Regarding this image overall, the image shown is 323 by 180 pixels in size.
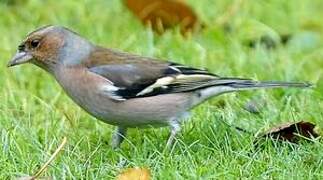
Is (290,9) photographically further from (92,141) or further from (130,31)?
(92,141)

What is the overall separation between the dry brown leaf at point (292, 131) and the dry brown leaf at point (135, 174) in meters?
0.88

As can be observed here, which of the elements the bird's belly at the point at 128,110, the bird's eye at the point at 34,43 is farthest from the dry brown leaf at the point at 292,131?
the bird's eye at the point at 34,43

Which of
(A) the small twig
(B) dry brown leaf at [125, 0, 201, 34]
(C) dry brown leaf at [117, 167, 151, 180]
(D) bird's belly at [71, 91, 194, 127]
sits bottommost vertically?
(C) dry brown leaf at [117, 167, 151, 180]

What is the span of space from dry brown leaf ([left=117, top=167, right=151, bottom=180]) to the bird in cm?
56

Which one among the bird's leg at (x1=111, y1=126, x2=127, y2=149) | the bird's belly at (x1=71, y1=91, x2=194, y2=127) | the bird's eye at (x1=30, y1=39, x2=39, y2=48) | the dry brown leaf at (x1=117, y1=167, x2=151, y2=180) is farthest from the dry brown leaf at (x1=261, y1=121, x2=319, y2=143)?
the bird's eye at (x1=30, y1=39, x2=39, y2=48)

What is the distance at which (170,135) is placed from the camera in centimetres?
550

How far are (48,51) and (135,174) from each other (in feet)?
3.83

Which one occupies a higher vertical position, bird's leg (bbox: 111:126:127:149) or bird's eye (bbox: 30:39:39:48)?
bird's eye (bbox: 30:39:39:48)

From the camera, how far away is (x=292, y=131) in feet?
17.8

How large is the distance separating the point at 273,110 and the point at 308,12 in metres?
2.54

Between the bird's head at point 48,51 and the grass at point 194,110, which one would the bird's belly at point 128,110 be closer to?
the grass at point 194,110

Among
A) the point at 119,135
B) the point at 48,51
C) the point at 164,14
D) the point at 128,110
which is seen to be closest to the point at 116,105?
the point at 128,110

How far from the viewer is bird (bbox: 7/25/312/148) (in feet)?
17.6

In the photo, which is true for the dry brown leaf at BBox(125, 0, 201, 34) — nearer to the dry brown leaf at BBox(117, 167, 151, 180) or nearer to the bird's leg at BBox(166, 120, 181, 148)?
the bird's leg at BBox(166, 120, 181, 148)
